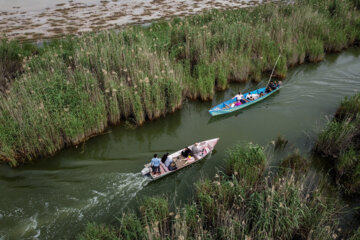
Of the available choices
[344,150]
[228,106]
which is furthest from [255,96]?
[344,150]

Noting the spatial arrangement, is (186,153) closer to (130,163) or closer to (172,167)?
(172,167)

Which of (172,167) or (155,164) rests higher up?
(155,164)

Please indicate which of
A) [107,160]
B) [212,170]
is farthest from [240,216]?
[107,160]

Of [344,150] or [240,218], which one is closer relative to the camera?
[240,218]

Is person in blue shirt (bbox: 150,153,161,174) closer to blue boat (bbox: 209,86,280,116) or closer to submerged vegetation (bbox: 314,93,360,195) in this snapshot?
blue boat (bbox: 209,86,280,116)

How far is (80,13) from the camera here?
24141 millimetres

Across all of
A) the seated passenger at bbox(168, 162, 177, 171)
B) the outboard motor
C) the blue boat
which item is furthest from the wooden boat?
the blue boat

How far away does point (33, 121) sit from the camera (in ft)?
27.7

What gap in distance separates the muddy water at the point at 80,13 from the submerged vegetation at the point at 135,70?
19.0 ft

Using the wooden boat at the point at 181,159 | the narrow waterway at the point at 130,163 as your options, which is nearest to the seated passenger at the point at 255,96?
the narrow waterway at the point at 130,163

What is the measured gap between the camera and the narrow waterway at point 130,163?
6.99 meters

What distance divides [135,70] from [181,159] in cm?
441

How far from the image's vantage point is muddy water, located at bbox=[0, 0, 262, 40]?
64.6 ft

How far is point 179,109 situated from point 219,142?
278cm
